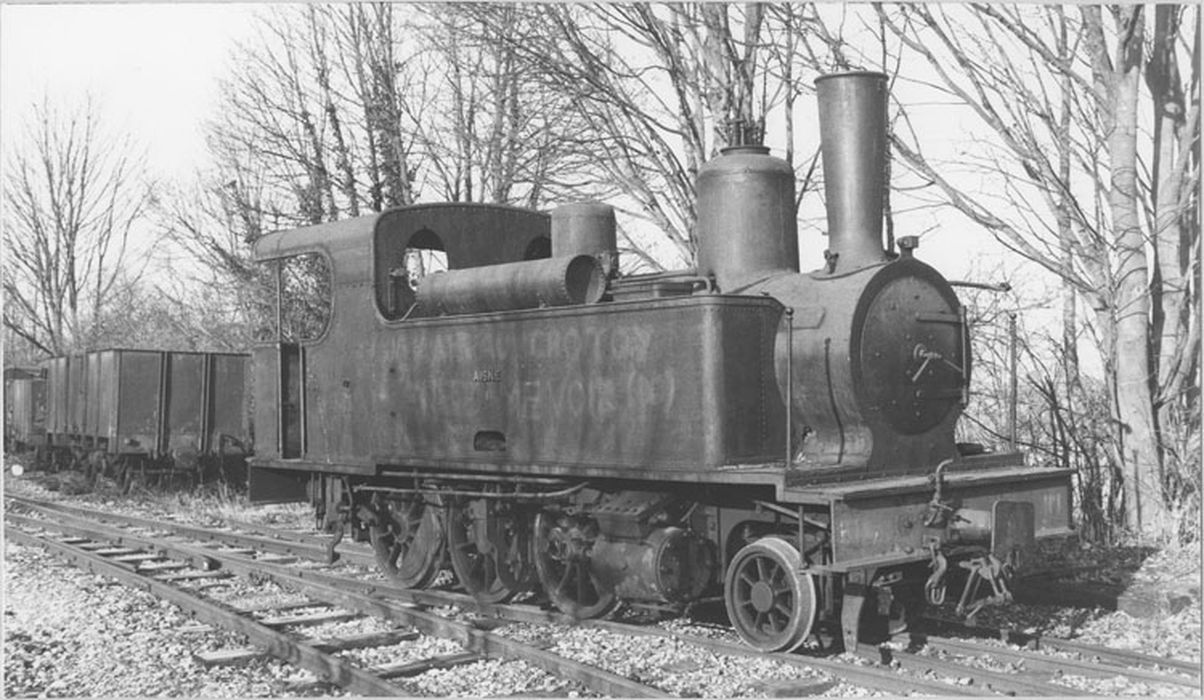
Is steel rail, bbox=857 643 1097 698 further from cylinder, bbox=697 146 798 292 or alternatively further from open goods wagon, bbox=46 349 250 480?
open goods wagon, bbox=46 349 250 480

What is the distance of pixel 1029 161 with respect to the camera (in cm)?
1009

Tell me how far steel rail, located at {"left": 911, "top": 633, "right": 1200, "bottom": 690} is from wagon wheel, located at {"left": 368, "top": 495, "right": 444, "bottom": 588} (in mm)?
3685

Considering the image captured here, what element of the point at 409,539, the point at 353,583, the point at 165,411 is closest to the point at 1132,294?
the point at 409,539

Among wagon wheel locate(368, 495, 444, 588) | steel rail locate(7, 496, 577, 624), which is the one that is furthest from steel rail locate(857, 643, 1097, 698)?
wagon wheel locate(368, 495, 444, 588)

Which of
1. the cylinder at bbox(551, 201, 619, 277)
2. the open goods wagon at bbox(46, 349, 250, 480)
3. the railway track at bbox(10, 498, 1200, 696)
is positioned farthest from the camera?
the open goods wagon at bbox(46, 349, 250, 480)

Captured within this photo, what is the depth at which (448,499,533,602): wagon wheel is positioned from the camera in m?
7.86

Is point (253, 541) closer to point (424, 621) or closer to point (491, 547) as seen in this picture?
point (491, 547)

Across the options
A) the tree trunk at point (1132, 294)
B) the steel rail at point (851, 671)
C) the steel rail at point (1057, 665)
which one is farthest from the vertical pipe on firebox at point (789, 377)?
the tree trunk at point (1132, 294)

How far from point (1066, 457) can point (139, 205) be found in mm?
18415

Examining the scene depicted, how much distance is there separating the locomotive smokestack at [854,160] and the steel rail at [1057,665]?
7.34ft

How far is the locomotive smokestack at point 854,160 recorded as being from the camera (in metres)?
6.85

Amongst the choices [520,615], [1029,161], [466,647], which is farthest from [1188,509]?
[466,647]

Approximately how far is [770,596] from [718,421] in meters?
0.98

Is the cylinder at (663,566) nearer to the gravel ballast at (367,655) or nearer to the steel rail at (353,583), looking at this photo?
the gravel ballast at (367,655)
